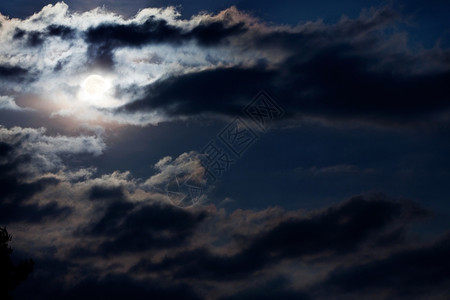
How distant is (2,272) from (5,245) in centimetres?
309

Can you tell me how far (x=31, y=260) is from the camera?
138 feet

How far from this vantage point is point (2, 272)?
135ft

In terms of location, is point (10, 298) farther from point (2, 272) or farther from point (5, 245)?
point (5, 245)

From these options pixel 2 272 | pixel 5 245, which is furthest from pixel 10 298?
pixel 5 245

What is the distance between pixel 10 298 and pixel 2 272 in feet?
7.83

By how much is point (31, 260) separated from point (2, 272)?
251 centimetres

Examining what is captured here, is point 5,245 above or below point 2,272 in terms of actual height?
above

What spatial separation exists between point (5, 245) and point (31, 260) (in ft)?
11.3

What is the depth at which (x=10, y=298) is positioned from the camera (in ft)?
134

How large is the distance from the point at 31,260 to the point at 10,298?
356 centimetres

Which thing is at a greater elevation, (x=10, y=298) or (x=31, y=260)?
(x=31, y=260)

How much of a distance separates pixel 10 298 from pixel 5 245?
201 inches
